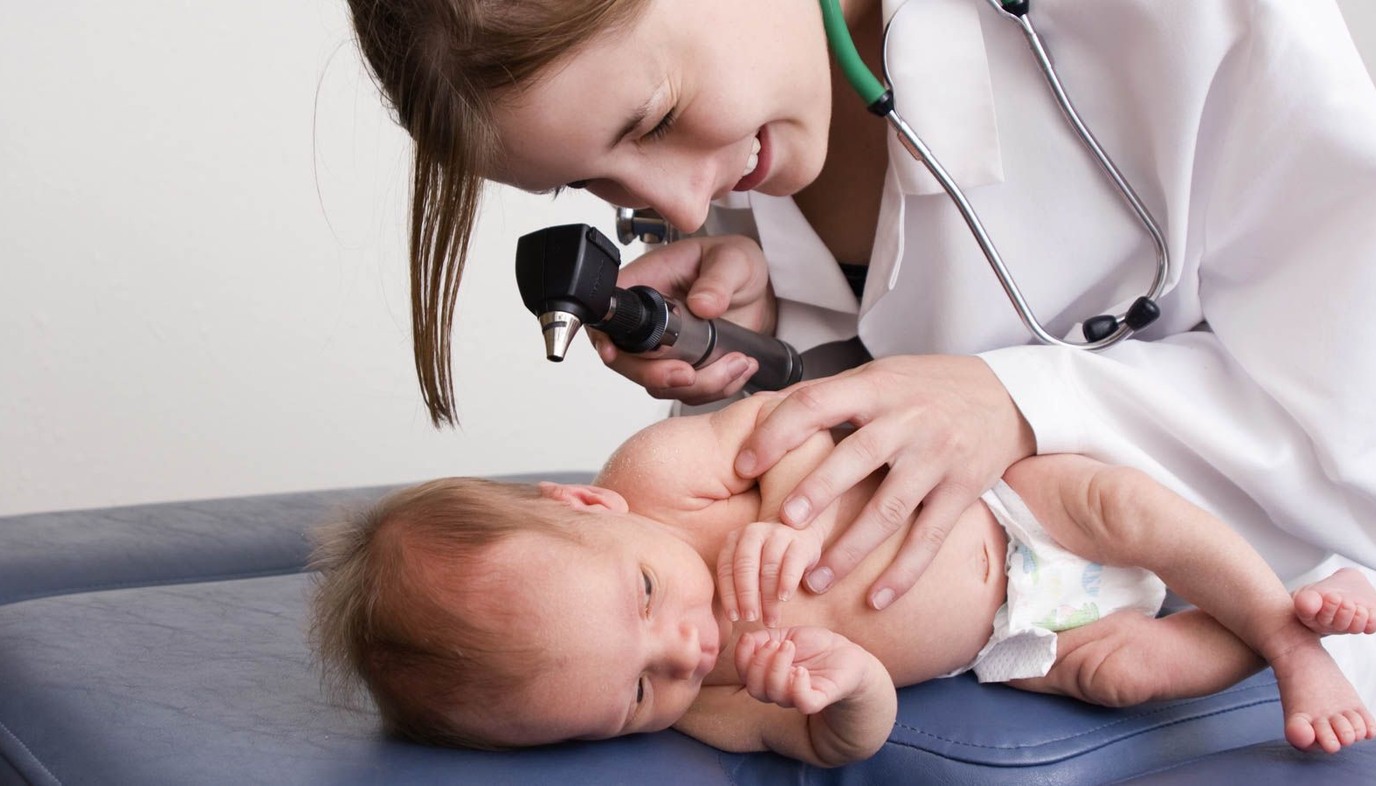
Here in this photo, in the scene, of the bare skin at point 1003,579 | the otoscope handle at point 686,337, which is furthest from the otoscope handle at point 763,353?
the bare skin at point 1003,579

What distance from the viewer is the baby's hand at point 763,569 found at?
98cm

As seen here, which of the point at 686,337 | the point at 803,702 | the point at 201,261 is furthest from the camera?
the point at 201,261

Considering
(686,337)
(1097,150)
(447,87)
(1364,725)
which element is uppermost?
(447,87)

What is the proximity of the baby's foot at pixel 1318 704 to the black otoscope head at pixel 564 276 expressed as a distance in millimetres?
614

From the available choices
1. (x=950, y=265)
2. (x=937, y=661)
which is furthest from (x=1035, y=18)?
(x=937, y=661)

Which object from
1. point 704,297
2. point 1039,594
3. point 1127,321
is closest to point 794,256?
point 704,297

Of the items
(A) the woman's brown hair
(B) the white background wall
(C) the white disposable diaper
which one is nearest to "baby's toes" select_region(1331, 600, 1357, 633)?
(C) the white disposable diaper

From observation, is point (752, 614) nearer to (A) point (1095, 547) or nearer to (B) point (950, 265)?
(A) point (1095, 547)

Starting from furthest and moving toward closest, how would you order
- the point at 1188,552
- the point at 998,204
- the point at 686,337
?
the point at 998,204
the point at 686,337
the point at 1188,552

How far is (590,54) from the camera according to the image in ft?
3.19

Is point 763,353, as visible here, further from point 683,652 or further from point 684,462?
point 683,652

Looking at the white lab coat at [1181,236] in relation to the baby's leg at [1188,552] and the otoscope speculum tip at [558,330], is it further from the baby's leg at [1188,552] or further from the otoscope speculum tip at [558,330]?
the otoscope speculum tip at [558,330]

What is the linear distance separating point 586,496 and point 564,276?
0.64 feet

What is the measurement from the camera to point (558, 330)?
1003 millimetres
